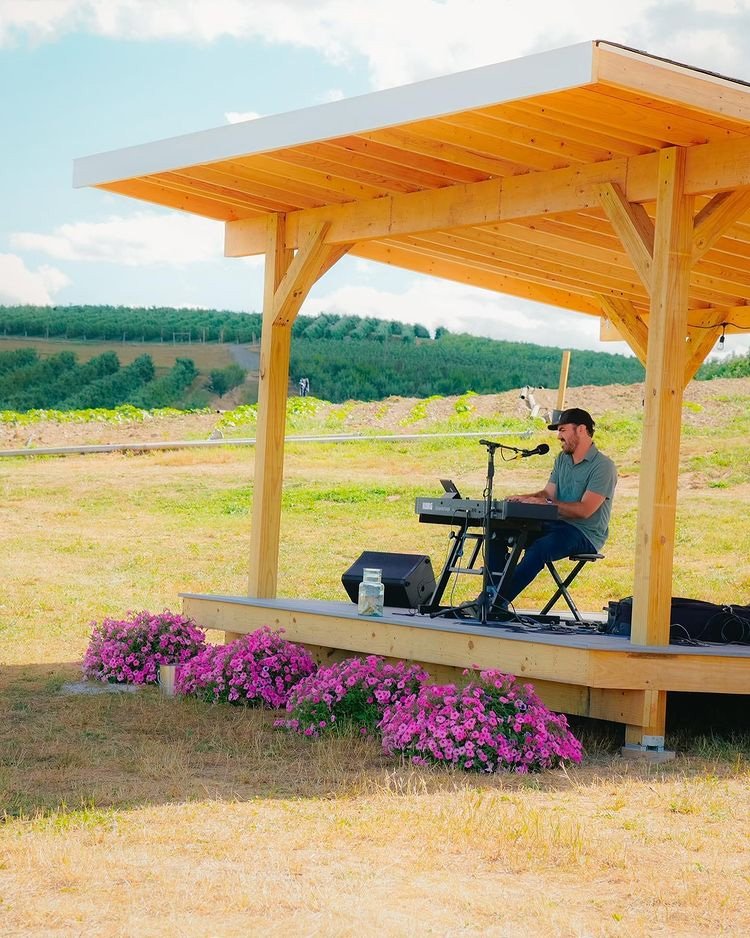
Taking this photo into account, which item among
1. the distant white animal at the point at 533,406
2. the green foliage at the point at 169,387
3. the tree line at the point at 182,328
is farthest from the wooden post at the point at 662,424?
the tree line at the point at 182,328

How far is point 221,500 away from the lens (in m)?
16.0

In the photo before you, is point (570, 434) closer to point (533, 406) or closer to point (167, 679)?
point (167, 679)

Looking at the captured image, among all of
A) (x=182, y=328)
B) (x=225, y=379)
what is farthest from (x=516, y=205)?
(x=182, y=328)

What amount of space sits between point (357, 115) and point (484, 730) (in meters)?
2.60

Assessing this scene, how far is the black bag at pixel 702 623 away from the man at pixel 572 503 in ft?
1.54

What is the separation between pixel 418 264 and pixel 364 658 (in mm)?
2814

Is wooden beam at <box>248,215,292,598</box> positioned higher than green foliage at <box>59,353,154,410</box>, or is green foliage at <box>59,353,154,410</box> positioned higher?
green foliage at <box>59,353,154,410</box>

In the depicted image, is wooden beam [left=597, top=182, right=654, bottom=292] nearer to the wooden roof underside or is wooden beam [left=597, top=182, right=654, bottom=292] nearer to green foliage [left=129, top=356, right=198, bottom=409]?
the wooden roof underside

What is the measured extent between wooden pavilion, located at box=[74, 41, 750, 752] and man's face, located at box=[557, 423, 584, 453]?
31.1 inches

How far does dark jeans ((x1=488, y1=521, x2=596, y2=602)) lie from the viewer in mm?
6123

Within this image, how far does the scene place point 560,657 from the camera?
511cm

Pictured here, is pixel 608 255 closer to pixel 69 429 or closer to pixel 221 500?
pixel 221 500

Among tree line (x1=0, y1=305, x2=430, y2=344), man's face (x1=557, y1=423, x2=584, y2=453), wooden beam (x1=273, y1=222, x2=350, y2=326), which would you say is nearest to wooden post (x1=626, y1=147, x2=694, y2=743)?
man's face (x1=557, y1=423, x2=584, y2=453)

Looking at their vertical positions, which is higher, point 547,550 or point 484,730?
A: point 547,550
